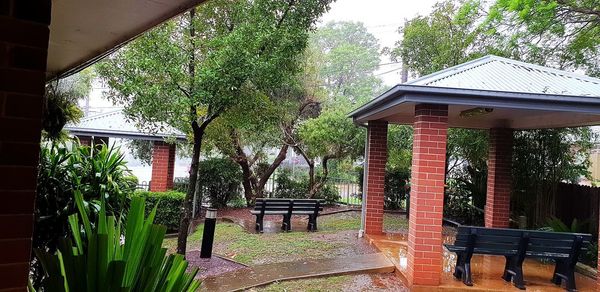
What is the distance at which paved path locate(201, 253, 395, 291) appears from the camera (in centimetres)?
585

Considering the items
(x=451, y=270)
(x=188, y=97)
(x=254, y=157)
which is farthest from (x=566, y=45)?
(x=254, y=157)

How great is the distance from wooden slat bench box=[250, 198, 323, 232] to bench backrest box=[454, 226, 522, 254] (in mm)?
5419

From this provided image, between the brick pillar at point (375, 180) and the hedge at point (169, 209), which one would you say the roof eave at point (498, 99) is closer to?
the brick pillar at point (375, 180)

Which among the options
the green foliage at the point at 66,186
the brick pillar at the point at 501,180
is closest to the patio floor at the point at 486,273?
the brick pillar at the point at 501,180

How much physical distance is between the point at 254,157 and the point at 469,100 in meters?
11.5

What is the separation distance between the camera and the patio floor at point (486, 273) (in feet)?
18.7

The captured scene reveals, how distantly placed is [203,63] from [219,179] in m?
9.25

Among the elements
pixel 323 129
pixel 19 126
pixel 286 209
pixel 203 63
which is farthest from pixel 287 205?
pixel 19 126

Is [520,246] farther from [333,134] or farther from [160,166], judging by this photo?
[160,166]

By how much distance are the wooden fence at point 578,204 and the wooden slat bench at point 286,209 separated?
20.1 feet

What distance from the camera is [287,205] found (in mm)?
10688

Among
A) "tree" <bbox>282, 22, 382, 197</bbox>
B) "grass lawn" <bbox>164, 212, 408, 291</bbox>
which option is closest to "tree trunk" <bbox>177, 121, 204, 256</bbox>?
"grass lawn" <bbox>164, 212, 408, 291</bbox>

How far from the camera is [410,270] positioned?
5.92m

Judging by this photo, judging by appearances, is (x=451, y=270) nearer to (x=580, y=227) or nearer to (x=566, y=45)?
(x=580, y=227)
